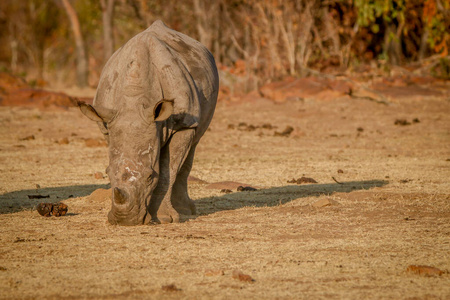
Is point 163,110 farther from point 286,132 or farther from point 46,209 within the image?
point 286,132

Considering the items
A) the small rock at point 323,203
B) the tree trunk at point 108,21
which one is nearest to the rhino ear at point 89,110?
the small rock at point 323,203

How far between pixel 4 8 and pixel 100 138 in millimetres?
30411

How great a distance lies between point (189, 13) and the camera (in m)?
27.6

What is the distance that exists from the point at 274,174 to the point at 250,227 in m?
4.15

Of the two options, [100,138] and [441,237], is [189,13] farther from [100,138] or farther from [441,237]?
[441,237]

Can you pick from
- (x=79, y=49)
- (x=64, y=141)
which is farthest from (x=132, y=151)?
(x=79, y=49)

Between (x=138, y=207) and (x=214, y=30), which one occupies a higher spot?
(x=214, y=30)

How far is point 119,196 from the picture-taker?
6238 millimetres

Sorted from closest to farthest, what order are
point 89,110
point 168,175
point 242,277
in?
point 242,277 → point 89,110 → point 168,175

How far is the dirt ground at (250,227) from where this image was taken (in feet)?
15.9

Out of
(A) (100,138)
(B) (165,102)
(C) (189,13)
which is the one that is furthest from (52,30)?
(B) (165,102)

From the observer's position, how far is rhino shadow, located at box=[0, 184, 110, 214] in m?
8.04

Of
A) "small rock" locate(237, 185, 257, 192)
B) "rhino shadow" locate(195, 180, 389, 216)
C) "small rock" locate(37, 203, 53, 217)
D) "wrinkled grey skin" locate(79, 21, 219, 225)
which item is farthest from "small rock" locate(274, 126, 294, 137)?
"small rock" locate(37, 203, 53, 217)

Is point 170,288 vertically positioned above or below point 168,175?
below
